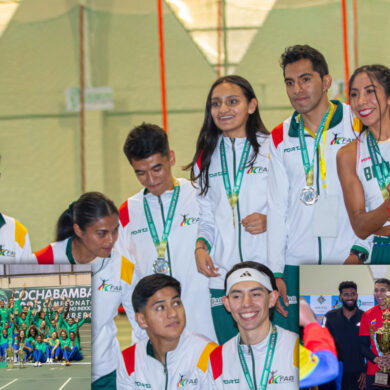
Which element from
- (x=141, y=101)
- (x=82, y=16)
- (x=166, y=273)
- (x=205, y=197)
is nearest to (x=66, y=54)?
(x=82, y=16)

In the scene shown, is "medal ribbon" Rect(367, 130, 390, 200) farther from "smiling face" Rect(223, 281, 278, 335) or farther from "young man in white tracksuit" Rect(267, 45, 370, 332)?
"smiling face" Rect(223, 281, 278, 335)

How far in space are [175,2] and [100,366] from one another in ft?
6.25

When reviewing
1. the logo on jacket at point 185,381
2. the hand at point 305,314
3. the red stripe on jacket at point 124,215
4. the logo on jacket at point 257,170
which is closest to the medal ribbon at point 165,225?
the red stripe on jacket at point 124,215

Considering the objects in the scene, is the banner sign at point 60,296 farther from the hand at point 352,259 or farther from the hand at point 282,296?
the hand at point 352,259

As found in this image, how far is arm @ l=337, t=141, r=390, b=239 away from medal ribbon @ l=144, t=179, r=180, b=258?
79cm

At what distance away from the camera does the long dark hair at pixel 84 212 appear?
2.77 m

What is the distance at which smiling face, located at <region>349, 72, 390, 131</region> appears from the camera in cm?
240

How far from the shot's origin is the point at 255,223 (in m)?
2.52

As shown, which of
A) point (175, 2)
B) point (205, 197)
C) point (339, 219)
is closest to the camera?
point (339, 219)

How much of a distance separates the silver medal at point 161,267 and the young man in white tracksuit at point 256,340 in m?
0.31

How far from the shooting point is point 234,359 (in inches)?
101

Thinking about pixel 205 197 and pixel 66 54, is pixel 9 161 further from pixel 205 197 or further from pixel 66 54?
pixel 205 197

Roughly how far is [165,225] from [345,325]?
968 mm

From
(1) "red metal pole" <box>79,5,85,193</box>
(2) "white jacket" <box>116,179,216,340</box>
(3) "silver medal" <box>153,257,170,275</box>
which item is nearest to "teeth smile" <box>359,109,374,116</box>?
(2) "white jacket" <box>116,179,216,340</box>
